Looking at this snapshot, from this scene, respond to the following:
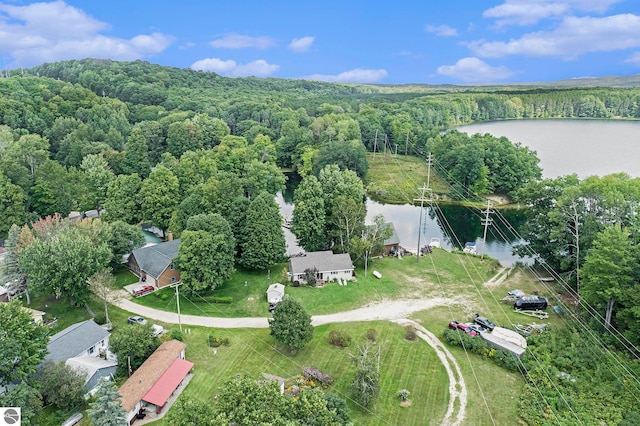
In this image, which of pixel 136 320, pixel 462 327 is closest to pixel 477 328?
pixel 462 327

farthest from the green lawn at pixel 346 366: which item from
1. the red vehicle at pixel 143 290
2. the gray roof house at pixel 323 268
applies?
the red vehicle at pixel 143 290

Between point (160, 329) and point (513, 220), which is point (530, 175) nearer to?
point (513, 220)

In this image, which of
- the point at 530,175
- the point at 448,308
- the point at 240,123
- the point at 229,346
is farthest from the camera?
the point at 240,123

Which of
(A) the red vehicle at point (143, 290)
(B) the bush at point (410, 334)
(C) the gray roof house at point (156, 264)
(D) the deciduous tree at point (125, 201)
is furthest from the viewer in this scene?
(D) the deciduous tree at point (125, 201)

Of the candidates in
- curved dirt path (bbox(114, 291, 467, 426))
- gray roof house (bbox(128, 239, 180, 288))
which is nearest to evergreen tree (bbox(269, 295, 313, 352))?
curved dirt path (bbox(114, 291, 467, 426))

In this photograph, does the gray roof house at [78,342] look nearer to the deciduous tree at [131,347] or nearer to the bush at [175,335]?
the deciduous tree at [131,347]

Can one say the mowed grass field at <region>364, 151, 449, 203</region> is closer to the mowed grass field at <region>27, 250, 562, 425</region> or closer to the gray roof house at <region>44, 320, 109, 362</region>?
the mowed grass field at <region>27, 250, 562, 425</region>

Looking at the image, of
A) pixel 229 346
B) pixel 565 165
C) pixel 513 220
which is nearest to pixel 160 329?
pixel 229 346
